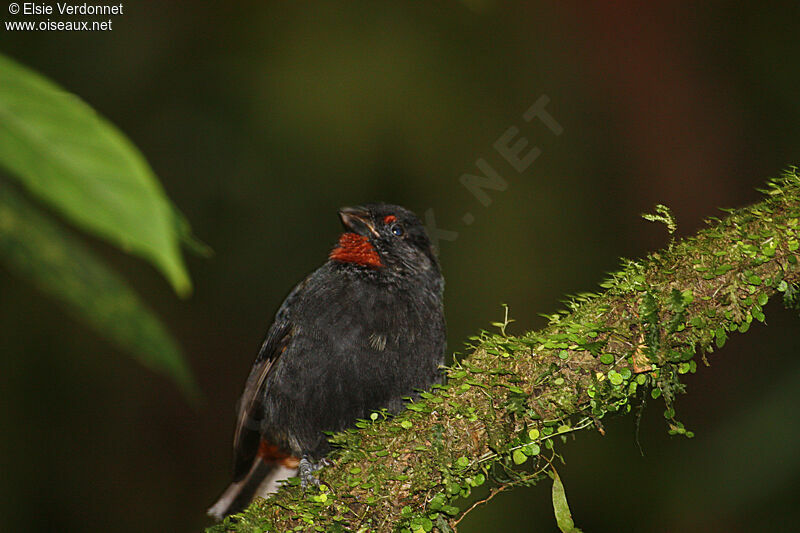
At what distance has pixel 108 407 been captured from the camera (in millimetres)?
6660

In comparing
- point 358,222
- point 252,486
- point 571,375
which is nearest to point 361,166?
point 358,222

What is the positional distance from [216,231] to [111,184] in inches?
244

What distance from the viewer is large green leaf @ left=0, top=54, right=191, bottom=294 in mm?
561

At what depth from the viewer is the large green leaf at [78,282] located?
2.03ft

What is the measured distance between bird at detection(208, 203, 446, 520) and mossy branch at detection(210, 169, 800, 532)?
846mm

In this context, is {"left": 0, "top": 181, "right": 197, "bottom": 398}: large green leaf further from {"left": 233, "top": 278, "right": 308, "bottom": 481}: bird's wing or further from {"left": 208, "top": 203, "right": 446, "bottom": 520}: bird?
{"left": 233, "top": 278, "right": 308, "bottom": 481}: bird's wing

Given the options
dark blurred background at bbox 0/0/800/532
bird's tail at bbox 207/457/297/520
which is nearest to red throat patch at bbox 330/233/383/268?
bird's tail at bbox 207/457/297/520

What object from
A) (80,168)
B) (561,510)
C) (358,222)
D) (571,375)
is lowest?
(561,510)

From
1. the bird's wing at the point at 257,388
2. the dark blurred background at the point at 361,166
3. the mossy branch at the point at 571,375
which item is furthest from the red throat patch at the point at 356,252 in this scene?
the dark blurred background at the point at 361,166

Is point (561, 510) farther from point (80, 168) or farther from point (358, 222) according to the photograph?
point (80, 168)

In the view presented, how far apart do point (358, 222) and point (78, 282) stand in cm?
312

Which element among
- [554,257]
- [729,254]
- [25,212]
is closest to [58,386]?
[554,257]

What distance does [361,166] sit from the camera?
6707 millimetres

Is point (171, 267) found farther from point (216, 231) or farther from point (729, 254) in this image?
point (216, 231)
